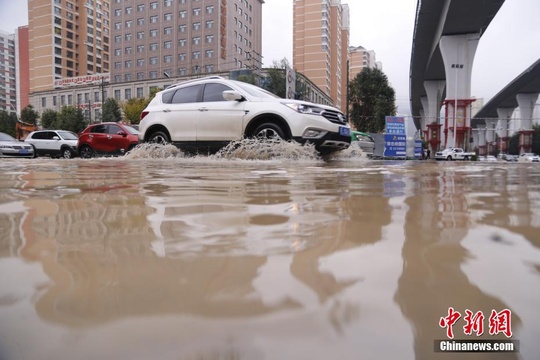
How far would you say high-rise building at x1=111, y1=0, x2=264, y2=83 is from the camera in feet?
202

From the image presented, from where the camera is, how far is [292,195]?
2.02 meters

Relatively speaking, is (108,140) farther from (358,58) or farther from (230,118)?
(358,58)

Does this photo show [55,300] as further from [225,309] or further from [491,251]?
[491,251]

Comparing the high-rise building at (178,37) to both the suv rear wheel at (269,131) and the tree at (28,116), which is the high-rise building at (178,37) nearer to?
the tree at (28,116)

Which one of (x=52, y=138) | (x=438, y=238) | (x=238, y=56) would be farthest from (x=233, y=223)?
(x=238, y=56)

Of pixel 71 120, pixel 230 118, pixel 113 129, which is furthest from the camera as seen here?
pixel 71 120

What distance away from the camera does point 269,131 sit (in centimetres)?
638

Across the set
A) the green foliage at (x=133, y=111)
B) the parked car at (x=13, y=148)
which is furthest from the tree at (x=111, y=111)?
the parked car at (x=13, y=148)

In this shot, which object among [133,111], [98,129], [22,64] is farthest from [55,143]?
[22,64]

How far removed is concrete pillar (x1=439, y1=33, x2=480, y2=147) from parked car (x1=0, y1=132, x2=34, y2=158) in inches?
916

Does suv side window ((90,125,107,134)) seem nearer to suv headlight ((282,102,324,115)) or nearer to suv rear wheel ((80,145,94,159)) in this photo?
suv rear wheel ((80,145,94,159))

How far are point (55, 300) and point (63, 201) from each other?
129cm

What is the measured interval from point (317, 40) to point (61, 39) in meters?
54.4

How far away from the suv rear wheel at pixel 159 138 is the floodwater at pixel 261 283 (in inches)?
244
